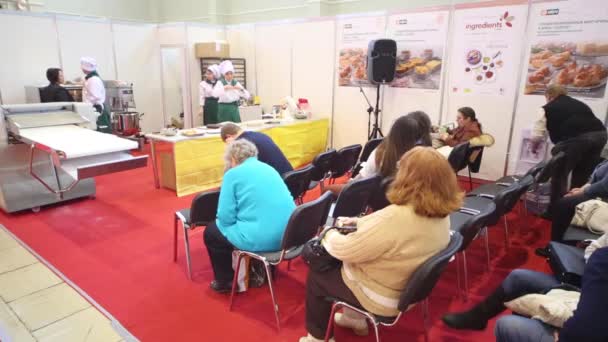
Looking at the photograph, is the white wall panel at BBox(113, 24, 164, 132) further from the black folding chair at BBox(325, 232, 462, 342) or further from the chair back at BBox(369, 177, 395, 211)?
the black folding chair at BBox(325, 232, 462, 342)

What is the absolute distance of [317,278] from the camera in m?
1.97

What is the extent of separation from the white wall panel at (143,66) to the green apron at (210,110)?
5.33 ft

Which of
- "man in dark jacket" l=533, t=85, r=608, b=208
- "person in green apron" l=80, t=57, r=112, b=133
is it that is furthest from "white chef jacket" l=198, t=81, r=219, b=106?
"man in dark jacket" l=533, t=85, r=608, b=208

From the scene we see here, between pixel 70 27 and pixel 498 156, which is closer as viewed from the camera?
pixel 498 156

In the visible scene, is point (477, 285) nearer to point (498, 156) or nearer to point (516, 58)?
point (498, 156)

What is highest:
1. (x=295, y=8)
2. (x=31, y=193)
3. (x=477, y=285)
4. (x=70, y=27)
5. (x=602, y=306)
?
(x=295, y=8)

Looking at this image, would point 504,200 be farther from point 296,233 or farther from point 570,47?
point 570,47

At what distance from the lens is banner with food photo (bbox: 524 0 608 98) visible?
13.7 ft

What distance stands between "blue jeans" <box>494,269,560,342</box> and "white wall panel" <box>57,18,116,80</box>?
7227 mm

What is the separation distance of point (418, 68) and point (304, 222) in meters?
4.08

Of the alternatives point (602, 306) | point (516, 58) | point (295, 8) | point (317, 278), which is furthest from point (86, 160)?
point (295, 8)

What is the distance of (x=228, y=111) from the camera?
21.3 feet

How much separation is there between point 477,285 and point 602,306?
1710 mm


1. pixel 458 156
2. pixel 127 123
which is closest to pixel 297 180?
pixel 458 156
